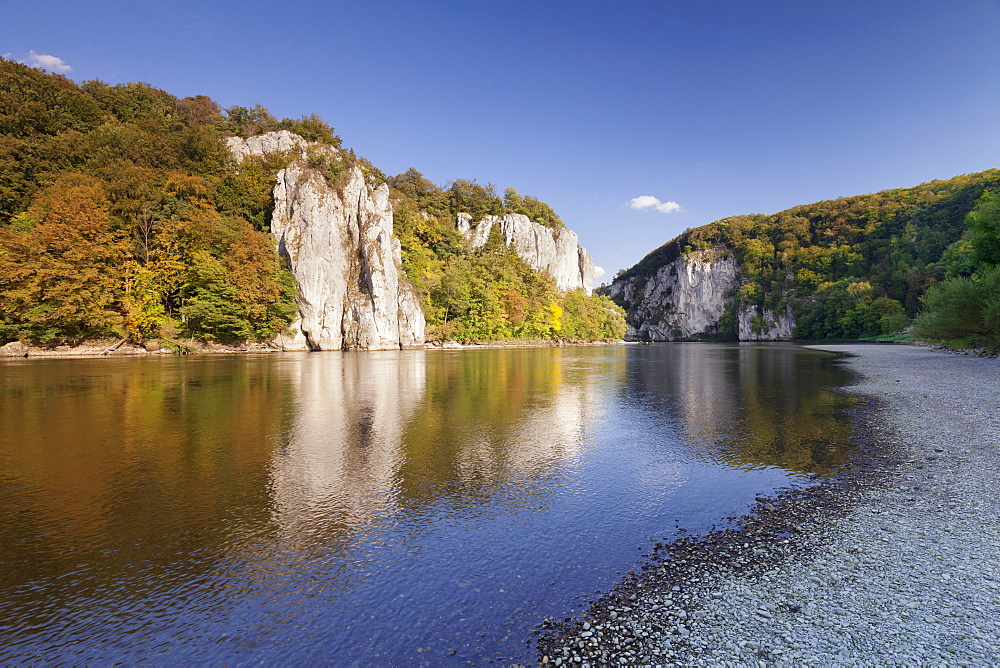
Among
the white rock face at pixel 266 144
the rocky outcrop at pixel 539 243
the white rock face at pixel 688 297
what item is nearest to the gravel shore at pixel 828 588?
the white rock face at pixel 266 144

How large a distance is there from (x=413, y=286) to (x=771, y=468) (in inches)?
2595

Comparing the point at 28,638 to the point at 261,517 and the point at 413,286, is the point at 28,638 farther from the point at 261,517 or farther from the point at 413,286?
the point at 413,286

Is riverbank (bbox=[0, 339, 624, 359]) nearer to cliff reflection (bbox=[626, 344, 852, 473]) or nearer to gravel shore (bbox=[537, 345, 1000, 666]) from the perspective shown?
cliff reflection (bbox=[626, 344, 852, 473])

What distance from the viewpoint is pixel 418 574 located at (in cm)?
506

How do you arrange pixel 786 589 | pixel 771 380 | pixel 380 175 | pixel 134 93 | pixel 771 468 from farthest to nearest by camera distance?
pixel 380 175
pixel 134 93
pixel 771 380
pixel 771 468
pixel 786 589

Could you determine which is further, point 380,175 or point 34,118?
point 380,175

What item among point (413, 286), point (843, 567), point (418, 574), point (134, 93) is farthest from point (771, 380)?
point (134, 93)

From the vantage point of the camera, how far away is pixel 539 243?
360 feet

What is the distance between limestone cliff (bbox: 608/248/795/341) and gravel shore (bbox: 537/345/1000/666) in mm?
137415

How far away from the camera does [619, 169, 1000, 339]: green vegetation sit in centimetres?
8338

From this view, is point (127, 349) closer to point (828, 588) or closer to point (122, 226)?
point (122, 226)

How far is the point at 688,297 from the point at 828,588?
6514 inches

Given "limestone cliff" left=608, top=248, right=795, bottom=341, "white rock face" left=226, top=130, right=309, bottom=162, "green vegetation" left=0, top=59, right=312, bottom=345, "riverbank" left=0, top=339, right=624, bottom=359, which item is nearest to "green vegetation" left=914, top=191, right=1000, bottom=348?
"green vegetation" left=0, top=59, right=312, bottom=345

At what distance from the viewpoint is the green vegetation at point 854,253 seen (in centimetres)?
8338
